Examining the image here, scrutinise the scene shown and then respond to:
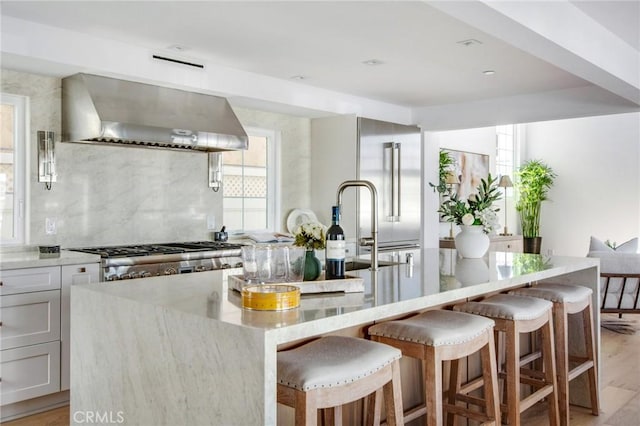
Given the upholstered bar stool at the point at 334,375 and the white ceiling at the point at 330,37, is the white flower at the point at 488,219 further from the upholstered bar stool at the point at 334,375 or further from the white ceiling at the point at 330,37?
the upholstered bar stool at the point at 334,375

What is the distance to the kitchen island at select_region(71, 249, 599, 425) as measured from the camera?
1546 mm

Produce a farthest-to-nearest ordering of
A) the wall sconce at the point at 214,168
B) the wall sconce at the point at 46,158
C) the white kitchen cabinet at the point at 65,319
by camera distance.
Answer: the wall sconce at the point at 214,168
the wall sconce at the point at 46,158
the white kitchen cabinet at the point at 65,319

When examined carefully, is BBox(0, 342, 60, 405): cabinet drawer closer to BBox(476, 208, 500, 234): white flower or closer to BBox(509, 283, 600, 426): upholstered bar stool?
BBox(476, 208, 500, 234): white flower

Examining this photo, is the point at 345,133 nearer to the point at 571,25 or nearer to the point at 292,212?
the point at 292,212

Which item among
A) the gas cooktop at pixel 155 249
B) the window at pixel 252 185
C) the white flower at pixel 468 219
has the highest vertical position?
the window at pixel 252 185

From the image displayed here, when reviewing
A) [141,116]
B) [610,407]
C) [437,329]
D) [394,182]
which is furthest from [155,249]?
[610,407]

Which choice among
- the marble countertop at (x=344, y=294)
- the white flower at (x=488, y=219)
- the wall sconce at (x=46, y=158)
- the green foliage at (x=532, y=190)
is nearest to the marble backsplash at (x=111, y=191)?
the wall sconce at (x=46, y=158)

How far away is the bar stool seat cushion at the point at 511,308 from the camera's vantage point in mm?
2689

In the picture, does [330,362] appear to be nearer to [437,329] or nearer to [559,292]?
[437,329]

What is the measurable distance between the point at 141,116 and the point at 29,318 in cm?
154

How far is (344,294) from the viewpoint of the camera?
2.10m

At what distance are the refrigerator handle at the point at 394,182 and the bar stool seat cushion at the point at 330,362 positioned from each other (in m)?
4.00

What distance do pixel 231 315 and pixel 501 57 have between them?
3.44 meters

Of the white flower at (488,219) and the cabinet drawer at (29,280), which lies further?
the white flower at (488,219)
